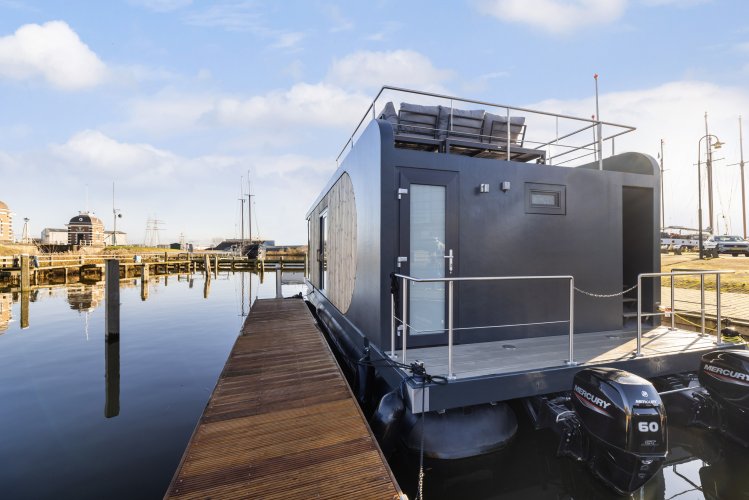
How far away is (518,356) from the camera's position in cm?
464

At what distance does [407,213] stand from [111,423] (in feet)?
17.3

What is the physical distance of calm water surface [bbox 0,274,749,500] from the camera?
3.91 metres

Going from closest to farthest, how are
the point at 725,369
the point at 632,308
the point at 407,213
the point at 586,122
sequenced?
the point at 725,369 → the point at 407,213 → the point at 586,122 → the point at 632,308

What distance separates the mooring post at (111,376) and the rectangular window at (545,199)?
7191 millimetres

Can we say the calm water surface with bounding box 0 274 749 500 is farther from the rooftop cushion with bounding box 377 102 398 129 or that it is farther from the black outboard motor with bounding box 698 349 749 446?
the rooftop cushion with bounding box 377 102 398 129

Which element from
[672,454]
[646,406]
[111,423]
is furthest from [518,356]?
[111,423]

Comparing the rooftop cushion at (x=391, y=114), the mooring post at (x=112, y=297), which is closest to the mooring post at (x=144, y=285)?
the mooring post at (x=112, y=297)

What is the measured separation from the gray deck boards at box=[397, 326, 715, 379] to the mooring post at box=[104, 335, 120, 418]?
4.82 m

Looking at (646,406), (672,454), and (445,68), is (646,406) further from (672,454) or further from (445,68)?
(445,68)

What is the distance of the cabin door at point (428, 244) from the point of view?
5090 millimetres

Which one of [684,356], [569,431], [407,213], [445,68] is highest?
[445,68]

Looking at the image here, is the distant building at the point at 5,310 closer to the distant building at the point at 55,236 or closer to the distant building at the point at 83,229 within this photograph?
the distant building at the point at 83,229

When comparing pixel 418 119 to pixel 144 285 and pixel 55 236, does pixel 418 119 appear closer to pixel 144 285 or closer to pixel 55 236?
pixel 144 285

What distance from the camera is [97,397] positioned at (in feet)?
20.8
